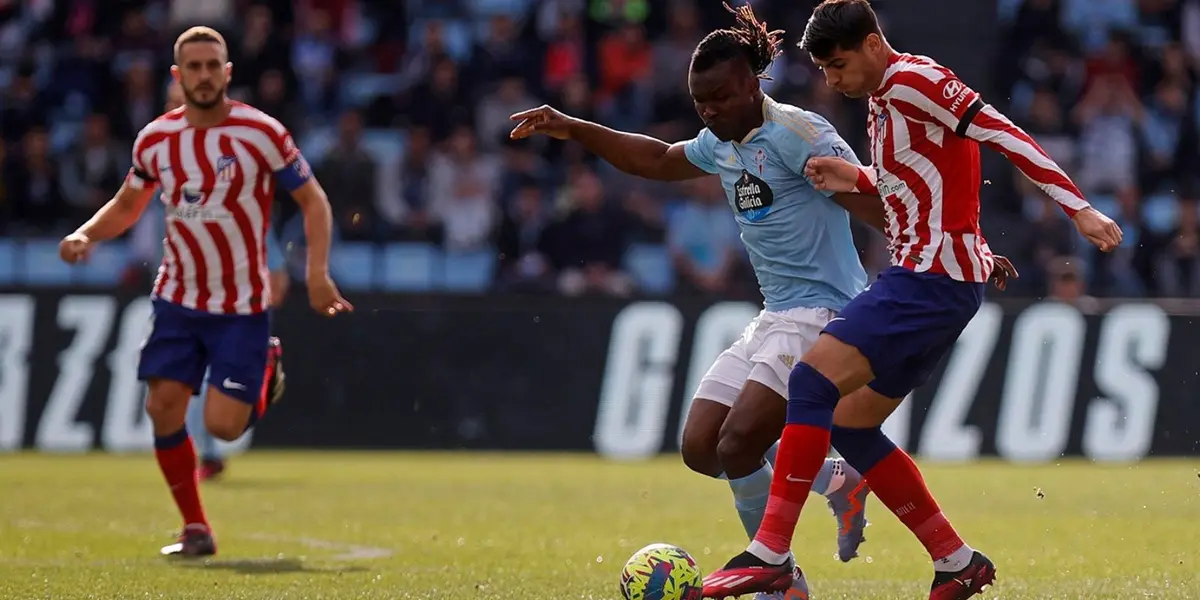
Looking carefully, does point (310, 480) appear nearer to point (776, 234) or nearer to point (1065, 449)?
point (1065, 449)

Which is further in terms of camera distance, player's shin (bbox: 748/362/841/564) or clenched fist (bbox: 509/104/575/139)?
clenched fist (bbox: 509/104/575/139)

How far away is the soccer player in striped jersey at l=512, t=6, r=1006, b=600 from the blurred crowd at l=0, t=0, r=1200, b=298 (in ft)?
27.8

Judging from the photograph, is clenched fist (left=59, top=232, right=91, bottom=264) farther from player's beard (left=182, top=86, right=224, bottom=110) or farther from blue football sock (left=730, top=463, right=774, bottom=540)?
blue football sock (left=730, top=463, right=774, bottom=540)

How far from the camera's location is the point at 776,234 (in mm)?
6133

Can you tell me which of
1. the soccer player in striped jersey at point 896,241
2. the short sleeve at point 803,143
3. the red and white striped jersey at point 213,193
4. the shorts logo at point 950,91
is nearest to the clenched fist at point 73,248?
the red and white striped jersey at point 213,193

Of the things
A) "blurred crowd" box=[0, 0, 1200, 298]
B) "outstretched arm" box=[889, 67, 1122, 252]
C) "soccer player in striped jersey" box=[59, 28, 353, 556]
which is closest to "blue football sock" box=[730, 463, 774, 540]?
"outstretched arm" box=[889, 67, 1122, 252]

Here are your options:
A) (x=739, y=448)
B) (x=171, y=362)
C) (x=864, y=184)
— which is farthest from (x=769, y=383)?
(x=171, y=362)

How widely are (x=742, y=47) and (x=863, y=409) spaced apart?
130cm

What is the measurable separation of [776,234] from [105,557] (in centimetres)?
348

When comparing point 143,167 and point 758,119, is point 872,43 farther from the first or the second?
point 143,167

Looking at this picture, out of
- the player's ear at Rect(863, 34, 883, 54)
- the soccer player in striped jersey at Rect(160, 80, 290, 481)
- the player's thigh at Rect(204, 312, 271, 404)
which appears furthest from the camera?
the soccer player in striped jersey at Rect(160, 80, 290, 481)

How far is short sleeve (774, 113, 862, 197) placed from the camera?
5.96 m

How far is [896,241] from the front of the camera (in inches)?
229

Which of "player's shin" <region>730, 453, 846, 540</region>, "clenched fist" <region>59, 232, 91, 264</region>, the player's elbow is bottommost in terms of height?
"player's shin" <region>730, 453, 846, 540</region>
